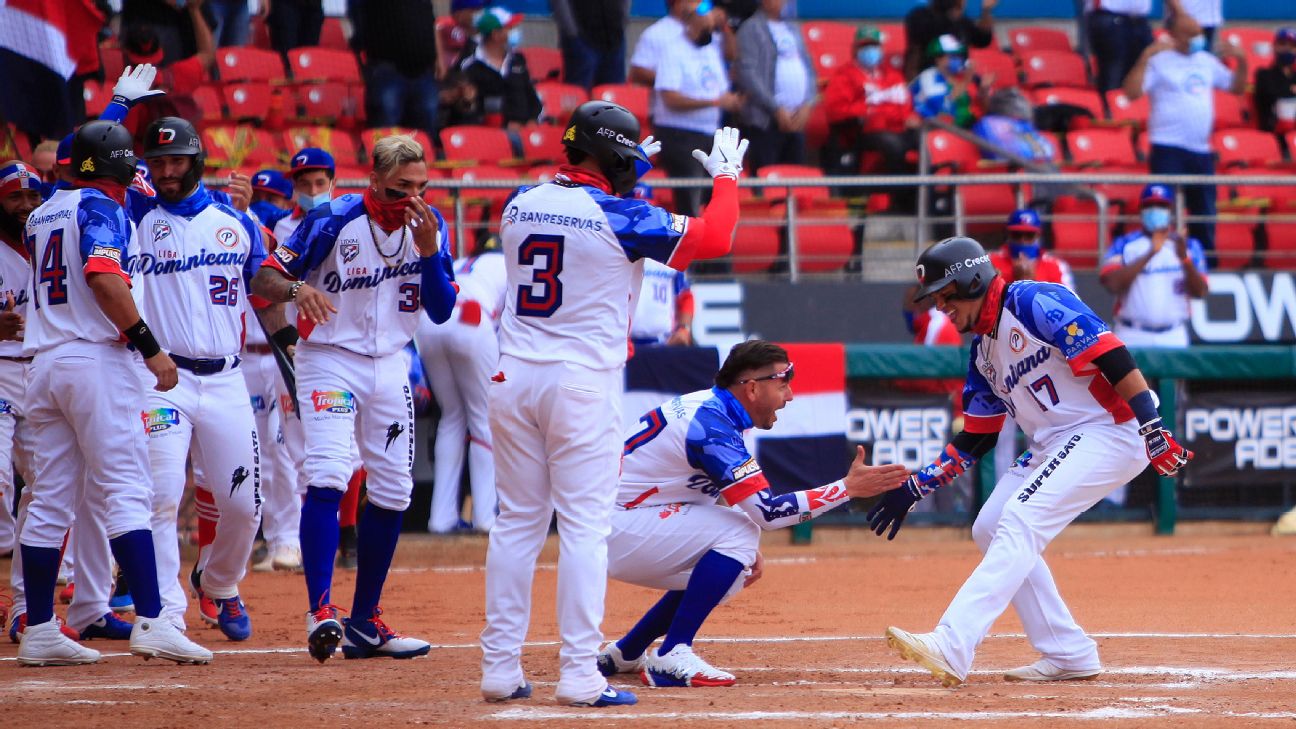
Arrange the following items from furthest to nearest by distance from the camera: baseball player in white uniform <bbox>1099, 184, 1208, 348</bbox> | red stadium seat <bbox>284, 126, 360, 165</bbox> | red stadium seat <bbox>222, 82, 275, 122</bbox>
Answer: red stadium seat <bbox>222, 82, 275, 122</bbox> → red stadium seat <bbox>284, 126, 360, 165</bbox> → baseball player in white uniform <bbox>1099, 184, 1208, 348</bbox>

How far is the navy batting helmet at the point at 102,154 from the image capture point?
6.90 metres

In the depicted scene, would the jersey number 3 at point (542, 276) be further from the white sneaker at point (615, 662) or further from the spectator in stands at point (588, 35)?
the spectator in stands at point (588, 35)

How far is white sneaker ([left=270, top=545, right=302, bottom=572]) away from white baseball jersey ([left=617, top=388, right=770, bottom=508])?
4472mm

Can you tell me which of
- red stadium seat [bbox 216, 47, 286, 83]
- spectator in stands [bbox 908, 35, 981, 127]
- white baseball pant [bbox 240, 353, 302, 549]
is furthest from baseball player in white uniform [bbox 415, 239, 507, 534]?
spectator in stands [bbox 908, 35, 981, 127]

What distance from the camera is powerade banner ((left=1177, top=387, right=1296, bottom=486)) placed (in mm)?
12742

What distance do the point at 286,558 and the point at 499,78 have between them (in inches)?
223

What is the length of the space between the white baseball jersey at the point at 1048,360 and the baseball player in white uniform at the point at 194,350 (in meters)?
3.29

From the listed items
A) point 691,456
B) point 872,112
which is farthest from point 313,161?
point 872,112

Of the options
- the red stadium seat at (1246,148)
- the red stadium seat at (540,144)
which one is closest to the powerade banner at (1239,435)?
the red stadium seat at (1246,148)

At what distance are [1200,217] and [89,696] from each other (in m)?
11.0

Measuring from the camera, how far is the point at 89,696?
5.98 m

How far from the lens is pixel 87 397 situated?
676cm

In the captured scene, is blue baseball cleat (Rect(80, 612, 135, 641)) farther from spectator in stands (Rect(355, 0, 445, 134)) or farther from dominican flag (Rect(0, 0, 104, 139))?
spectator in stands (Rect(355, 0, 445, 134))

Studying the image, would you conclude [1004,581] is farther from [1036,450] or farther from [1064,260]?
[1064,260]
